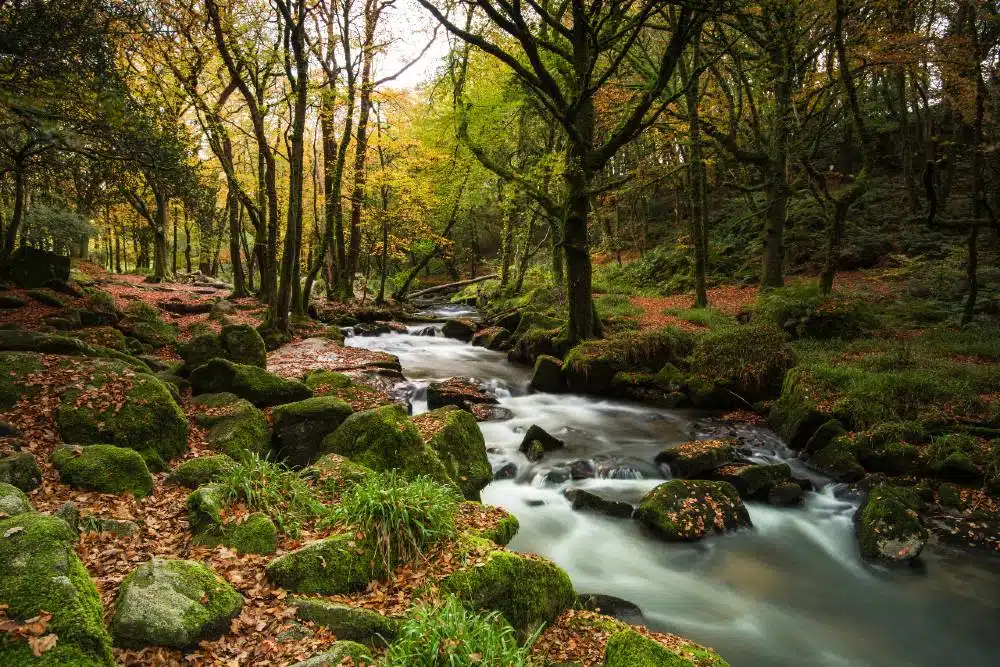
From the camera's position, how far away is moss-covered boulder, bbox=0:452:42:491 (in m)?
4.50

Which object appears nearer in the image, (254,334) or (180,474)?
(180,474)

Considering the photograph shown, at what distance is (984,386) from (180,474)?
12.6 m

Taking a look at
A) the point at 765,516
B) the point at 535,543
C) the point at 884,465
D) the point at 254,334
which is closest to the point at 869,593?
the point at 765,516

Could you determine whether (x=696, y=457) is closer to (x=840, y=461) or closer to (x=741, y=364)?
(x=840, y=461)

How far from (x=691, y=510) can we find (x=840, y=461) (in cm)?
325

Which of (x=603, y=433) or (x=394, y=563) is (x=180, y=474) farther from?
(x=603, y=433)

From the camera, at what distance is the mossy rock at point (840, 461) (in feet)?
28.5

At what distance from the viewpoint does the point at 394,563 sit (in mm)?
4492

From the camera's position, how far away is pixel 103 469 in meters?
5.08

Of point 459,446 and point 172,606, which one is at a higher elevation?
point 172,606

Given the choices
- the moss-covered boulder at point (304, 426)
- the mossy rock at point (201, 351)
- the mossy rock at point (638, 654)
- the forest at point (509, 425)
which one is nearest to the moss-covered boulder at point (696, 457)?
the forest at point (509, 425)

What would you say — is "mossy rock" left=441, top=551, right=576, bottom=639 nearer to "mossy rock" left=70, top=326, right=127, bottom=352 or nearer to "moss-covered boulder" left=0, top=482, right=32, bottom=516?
"moss-covered boulder" left=0, top=482, right=32, bottom=516

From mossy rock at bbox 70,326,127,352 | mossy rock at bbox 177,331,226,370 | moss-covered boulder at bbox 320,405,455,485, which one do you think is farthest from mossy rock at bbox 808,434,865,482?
mossy rock at bbox 70,326,127,352

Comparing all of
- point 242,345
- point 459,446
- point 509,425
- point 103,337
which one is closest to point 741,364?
point 509,425
